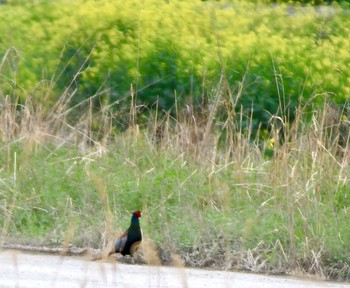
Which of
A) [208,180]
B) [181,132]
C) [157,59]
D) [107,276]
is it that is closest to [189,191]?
[208,180]

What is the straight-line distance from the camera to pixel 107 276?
22.2 feet

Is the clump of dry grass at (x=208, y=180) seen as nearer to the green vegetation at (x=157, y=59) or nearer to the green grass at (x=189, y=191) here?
the green grass at (x=189, y=191)

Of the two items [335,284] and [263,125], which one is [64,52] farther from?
[335,284]

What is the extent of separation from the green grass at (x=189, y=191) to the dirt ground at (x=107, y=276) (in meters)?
0.23

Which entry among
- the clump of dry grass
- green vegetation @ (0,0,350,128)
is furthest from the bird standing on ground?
green vegetation @ (0,0,350,128)

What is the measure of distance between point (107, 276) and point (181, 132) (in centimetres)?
286

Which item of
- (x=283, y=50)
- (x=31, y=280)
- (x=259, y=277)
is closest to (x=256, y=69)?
(x=283, y=50)

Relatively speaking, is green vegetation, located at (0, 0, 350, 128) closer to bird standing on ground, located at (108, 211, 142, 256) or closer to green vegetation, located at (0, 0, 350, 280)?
green vegetation, located at (0, 0, 350, 280)

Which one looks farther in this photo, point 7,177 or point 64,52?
point 64,52

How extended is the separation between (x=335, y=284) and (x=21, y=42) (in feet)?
18.3

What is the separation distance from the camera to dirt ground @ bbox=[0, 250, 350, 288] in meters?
6.43

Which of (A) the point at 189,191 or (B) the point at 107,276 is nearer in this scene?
(B) the point at 107,276

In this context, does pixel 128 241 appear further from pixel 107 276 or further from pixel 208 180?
pixel 208 180

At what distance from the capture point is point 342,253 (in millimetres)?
7555
